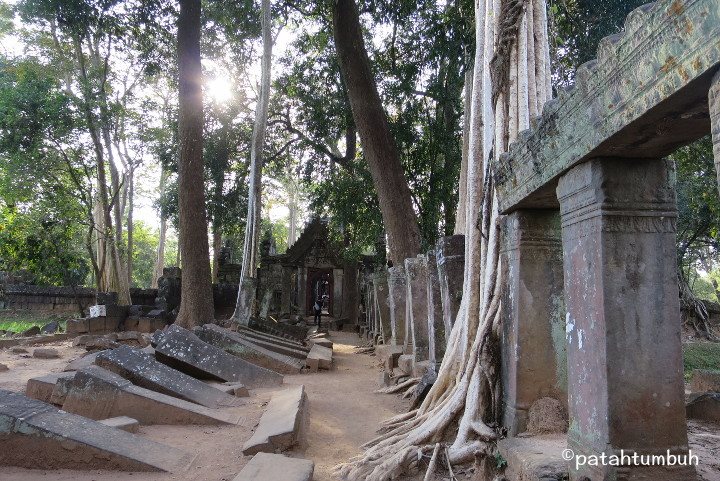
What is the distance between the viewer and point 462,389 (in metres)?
3.34

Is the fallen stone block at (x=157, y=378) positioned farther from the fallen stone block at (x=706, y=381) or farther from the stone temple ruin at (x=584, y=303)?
the fallen stone block at (x=706, y=381)

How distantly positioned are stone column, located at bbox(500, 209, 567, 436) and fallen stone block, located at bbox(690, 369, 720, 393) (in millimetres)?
3017

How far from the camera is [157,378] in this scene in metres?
4.83

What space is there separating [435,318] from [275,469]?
2719mm

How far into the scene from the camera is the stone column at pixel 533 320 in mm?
2900

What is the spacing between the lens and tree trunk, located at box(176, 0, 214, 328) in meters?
8.98

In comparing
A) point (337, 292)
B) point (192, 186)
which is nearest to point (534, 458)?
point (192, 186)

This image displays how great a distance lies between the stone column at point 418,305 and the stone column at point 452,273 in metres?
1.52

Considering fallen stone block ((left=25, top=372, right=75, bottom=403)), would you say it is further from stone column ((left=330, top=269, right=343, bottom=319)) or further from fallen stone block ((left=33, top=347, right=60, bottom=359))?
stone column ((left=330, top=269, right=343, bottom=319))

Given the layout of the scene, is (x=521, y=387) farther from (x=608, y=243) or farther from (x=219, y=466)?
(x=219, y=466)

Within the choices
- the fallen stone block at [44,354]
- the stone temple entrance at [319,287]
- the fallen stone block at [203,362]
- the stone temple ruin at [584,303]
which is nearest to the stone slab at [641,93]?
the stone temple ruin at [584,303]

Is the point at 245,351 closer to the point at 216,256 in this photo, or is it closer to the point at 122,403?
the point at 122,403

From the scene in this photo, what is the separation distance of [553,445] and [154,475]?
2472mm

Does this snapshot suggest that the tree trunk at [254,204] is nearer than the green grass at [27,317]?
Yes
